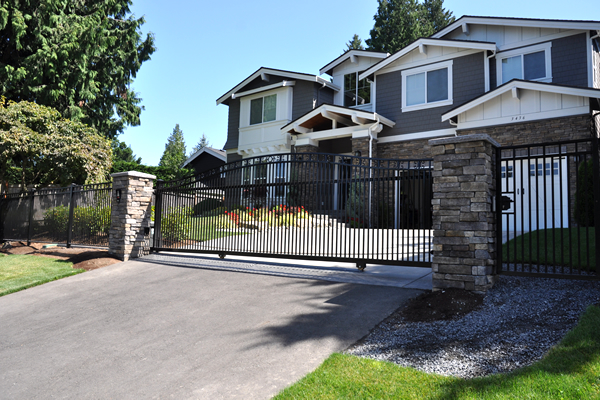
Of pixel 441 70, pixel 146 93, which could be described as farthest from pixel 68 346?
pixel 146 93

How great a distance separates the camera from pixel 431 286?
5.73 metres

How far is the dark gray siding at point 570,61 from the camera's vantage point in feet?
40.6

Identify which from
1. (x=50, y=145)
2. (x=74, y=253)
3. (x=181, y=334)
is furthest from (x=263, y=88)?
(x=181, y=334)

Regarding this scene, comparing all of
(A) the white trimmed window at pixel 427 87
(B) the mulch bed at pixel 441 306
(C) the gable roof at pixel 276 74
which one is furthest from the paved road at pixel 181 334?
(C) the gable roof at pixel 276 74

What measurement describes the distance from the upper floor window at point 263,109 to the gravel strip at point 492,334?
16225 mm

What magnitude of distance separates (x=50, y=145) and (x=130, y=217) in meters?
5.95

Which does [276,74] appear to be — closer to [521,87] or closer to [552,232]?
[521,87]

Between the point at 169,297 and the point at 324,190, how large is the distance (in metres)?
3.31

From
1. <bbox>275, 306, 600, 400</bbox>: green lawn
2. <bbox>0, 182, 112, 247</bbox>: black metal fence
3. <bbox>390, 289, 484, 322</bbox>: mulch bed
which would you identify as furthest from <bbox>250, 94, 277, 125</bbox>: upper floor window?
<bbox>275, 306, 600, 400</bbox>: green lawn

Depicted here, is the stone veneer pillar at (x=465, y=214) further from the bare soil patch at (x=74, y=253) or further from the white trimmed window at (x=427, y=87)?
the white trimmed window at (x=427, y=87)

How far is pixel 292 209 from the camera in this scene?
7.93 m

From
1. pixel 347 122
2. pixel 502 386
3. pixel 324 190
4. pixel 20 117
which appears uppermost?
pixel 347 122

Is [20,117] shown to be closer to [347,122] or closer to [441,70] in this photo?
[347,122]

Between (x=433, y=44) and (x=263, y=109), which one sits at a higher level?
(x=433, y=44)
